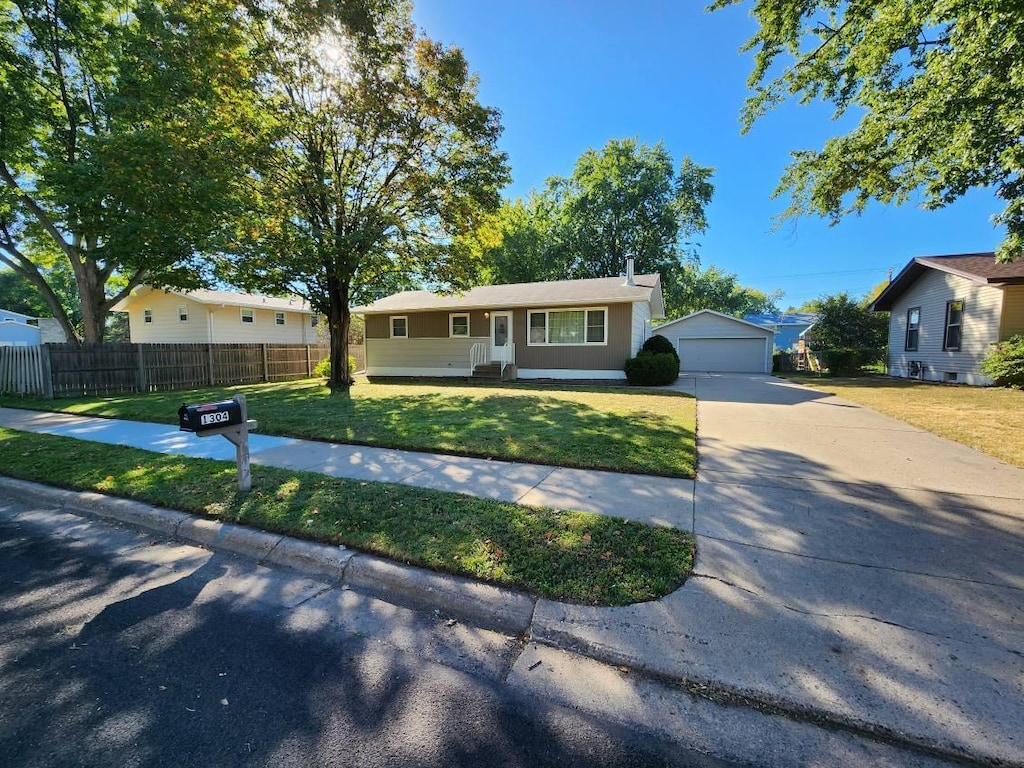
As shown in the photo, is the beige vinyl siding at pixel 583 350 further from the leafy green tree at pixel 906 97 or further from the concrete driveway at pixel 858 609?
the concrete driveway at pixel 858 609

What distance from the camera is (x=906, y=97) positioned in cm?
742

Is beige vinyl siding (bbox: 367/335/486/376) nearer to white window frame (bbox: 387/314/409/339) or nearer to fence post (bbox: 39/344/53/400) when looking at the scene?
white window frame (bbox: 387/314/409/339)

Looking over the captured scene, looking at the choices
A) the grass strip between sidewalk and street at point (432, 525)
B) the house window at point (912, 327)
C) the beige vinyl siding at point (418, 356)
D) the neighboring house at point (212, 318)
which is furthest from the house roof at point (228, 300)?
the house window at point (912, 327)

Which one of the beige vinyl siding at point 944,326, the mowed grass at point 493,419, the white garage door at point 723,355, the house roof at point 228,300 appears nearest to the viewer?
the mowed grass at point 493,419

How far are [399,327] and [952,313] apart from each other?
20.7m

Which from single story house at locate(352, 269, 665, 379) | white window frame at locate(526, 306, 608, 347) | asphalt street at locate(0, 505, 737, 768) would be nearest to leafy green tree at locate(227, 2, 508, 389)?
single story house at locate(352, 269, 665, 379)

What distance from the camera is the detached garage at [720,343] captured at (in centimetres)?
2298

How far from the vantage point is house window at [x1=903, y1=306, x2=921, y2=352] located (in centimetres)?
1747

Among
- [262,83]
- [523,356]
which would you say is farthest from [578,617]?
[523,356]

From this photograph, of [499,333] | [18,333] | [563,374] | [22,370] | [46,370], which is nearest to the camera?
[46,370]

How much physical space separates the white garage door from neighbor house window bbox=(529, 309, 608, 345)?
328 inches

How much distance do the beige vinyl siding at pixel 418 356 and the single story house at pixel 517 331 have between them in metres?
0.04

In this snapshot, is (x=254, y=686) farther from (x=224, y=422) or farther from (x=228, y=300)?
(x=228, y=300)

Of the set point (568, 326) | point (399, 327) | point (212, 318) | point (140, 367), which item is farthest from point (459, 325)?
point (212, 318)
